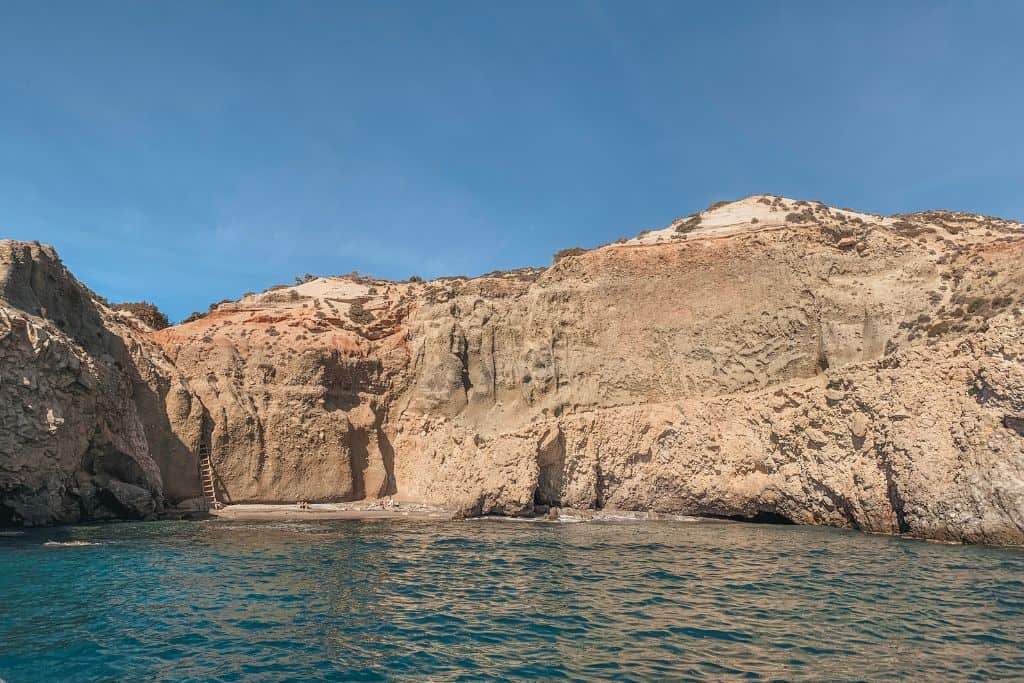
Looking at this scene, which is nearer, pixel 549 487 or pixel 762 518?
pixel 762 518

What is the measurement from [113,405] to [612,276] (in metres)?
21.7

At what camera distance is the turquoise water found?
29.1 feet

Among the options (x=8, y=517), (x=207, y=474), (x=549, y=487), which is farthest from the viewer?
(x=207, y=474)

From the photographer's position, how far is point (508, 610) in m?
12.1

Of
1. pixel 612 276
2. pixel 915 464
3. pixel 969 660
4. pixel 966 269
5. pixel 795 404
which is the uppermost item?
pixel 612 276

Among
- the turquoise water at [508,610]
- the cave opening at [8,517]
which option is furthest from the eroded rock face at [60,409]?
the turquoise water at [508,610]

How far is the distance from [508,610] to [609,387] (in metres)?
18.5

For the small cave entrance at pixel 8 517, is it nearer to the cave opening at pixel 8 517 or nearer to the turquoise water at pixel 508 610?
the cave opening at pixel 8 517

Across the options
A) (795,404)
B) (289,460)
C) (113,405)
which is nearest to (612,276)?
(795,404)

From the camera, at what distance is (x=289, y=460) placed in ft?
106

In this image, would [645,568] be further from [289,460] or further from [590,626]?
[289,460]

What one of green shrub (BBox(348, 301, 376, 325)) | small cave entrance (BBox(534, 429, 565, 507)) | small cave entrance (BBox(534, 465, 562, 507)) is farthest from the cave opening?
green shrub (BBox(348, 301, 376, 325))

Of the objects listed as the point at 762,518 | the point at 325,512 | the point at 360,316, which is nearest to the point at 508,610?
the point at 762,518

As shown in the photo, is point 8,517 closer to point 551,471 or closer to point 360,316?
point 551,471
